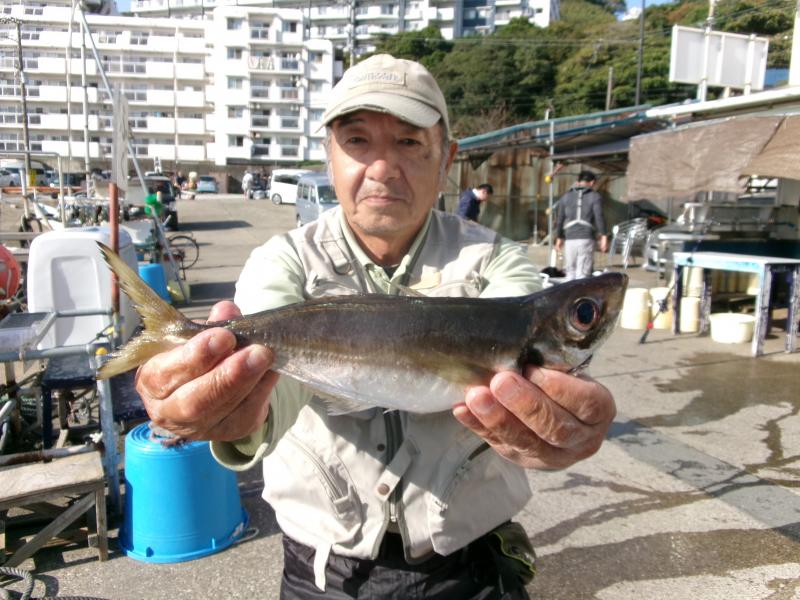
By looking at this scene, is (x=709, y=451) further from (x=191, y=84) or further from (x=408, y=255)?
(x=191, y=84)

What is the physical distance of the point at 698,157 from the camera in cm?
961

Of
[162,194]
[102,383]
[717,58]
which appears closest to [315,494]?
[102,383]

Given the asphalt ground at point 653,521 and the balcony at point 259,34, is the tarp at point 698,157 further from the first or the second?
the balcony at point 259,34

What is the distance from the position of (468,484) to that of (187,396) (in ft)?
3.02

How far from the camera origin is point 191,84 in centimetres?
8306

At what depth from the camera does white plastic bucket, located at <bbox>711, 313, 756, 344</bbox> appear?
372 inches

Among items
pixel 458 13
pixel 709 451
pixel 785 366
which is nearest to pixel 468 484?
pixel 709 451

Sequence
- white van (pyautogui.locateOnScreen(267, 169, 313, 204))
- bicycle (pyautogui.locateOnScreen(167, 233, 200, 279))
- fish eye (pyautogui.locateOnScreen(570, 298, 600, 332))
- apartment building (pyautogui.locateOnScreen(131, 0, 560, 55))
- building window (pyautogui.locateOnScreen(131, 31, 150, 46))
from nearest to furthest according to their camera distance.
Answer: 1. fish eye (pyautogui.locateOnScreen(570, 298, 600, 332))
2. bicycle (pyautogui.locateOnScreen(167, 233, 200, 279))
3. white van (pyautogui.locateOnScreen(267, 169, 313, 204))
4. building window (pyautogui.locateOnScreen(131, 31, 150, 46))
5. apartment building (pyautogui.locateOnScreen(131, 0, 560, 55))

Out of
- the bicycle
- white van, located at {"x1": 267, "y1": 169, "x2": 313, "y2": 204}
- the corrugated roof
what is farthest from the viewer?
white van, located at {"x1": 267, "y1": 169, "x2": 313, "y2": 204}

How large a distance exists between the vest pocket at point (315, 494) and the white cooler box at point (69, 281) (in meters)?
5.94

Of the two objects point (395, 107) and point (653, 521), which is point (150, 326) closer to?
point (395, 107)

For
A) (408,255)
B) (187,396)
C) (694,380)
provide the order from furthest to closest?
(694,380)
(408,255)
(187,396)

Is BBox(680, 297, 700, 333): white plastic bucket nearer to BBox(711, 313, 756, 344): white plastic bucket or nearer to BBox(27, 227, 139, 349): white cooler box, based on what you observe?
BBox(711, 313, 756, 344): white plastic bucket

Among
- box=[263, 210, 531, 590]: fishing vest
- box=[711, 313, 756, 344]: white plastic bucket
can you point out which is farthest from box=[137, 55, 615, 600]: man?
box=[711, 313, 756, 344]: white plastic bucket
